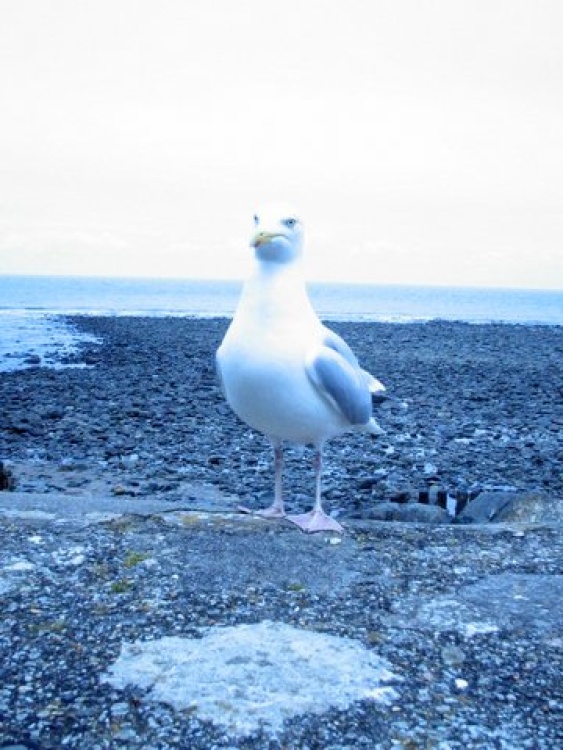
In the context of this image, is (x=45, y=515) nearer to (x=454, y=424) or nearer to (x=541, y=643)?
(x=541, y=643)

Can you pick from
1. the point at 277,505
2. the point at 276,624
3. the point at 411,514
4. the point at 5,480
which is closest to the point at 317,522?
the point at 277,505

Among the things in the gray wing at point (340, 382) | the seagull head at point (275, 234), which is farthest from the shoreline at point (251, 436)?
the seagull head at point (275, 234)

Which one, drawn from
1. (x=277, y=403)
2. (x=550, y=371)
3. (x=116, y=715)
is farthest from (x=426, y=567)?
(x=550, y=371)

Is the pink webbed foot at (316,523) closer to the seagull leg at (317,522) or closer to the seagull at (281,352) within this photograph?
the seagull leg at (317,522)

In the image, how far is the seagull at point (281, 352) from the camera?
391 cm

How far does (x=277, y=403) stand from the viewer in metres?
3.96

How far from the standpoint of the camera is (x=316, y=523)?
4.28 m

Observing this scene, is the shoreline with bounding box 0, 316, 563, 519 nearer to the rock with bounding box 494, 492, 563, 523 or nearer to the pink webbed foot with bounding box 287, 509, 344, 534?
the rock with bounding box 494, 492, 563, 523

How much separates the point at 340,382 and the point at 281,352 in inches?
14.1

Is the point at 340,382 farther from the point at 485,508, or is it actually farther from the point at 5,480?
the point at 5,480

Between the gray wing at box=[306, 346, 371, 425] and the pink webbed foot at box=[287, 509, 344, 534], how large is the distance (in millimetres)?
546

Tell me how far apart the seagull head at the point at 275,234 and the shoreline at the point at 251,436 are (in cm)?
252

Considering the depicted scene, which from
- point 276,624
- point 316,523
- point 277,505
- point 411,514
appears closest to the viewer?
point 276,624

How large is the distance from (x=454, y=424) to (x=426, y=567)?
7.42m
